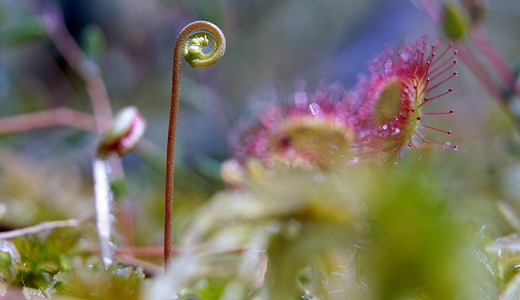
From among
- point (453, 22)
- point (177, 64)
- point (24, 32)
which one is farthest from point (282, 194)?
point (24, 32)

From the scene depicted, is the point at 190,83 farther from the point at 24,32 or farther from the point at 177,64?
the point at 177,64

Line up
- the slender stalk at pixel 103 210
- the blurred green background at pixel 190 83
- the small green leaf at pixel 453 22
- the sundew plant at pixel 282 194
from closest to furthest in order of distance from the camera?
the sundew plant at pixel 282 194 < the slender stalk at pixel 103 210 < the small green leaf at pixel 453 22 < the blurred green background at pixel 190 83

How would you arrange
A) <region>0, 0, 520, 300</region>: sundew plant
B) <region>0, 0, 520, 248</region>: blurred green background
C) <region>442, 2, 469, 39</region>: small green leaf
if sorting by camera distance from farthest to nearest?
<region>0, 0, 520, 248</region>: blurred green background, <region>442, 2, 469, 39</region>: small green leaf, <region>0, 0, 520, 300</region>: sundew plant

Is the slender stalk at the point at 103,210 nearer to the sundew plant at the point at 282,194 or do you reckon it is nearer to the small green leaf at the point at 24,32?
the sundew plant at the point at 282,194

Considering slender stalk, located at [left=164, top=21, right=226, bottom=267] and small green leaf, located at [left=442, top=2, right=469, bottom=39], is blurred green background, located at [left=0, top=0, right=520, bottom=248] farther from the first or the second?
slender stalk, located at [left=164, top=21, right=226, bottom=267]

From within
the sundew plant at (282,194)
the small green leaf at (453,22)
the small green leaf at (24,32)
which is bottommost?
the sundew plant at (282,194)

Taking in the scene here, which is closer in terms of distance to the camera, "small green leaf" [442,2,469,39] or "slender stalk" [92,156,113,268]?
"slender stalk" [92,156,113,268]

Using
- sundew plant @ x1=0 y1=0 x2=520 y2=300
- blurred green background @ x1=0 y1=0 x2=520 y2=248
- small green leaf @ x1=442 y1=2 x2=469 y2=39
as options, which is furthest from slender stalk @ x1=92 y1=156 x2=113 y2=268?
small green leaf @ x1=442 y1=2 x2=469 y2=39

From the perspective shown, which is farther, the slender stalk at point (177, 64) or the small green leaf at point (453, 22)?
the small green leaf at point (453, 22)

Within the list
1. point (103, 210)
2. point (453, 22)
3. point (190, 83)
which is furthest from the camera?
point (190, 83)

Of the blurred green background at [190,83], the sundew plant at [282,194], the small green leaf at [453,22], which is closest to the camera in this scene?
the sundew plant at [282,194]

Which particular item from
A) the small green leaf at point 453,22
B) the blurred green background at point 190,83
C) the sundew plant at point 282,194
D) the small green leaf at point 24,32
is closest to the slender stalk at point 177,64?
the sundew plant at point 282,194

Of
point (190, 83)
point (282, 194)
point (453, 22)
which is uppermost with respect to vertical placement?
point (190, 83)
